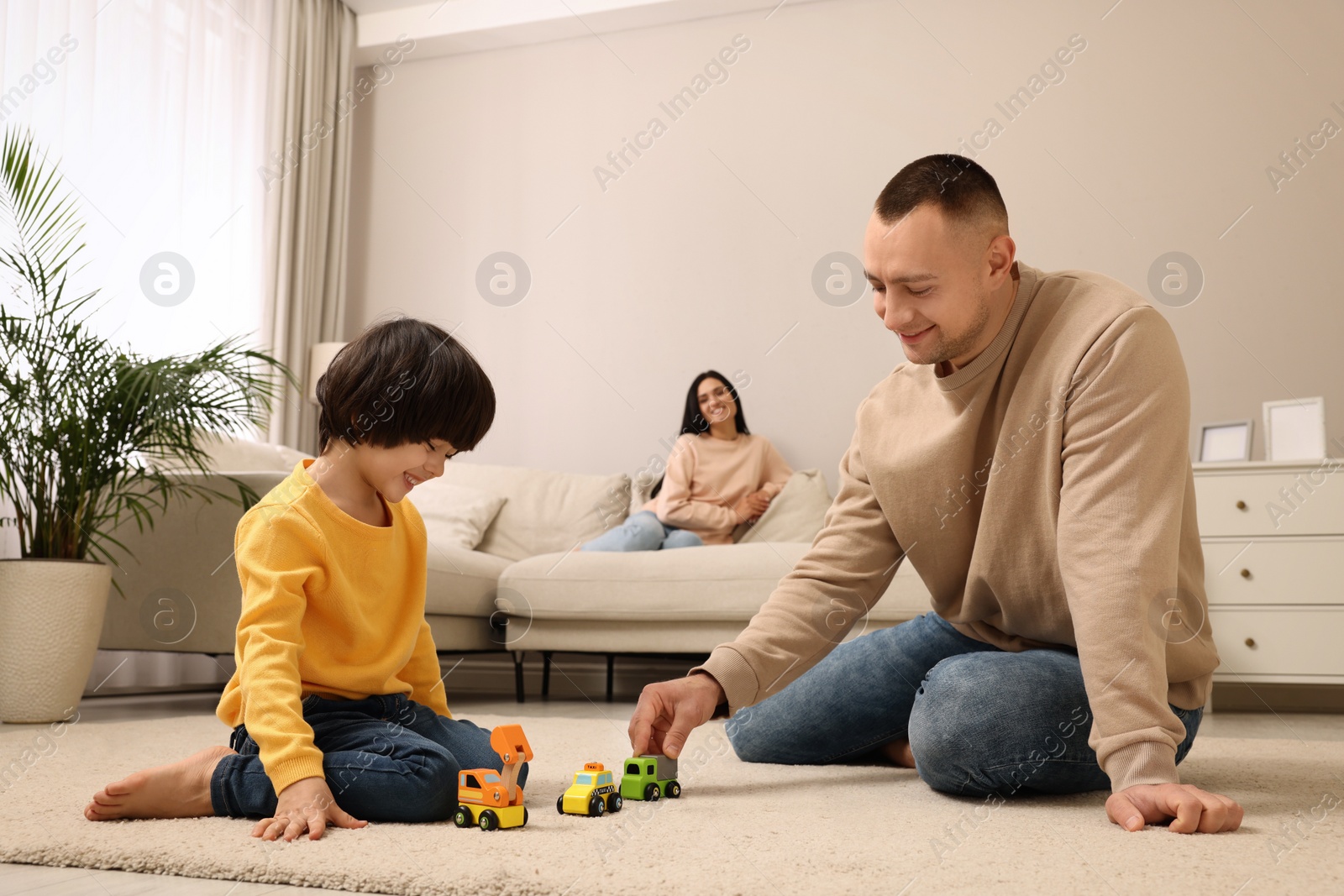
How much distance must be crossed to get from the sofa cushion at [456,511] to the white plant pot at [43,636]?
1.26 metres

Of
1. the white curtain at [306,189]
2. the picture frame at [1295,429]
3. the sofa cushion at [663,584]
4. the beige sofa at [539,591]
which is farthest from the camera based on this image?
the white curtain at [306,189]

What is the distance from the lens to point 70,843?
3.48 ft

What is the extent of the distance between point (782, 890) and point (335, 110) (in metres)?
4.29

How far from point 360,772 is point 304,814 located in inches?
3.9

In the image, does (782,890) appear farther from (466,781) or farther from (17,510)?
(17,510)

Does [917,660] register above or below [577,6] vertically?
below

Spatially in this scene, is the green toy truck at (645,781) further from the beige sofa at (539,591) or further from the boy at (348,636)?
the beige sofa at (539,591)

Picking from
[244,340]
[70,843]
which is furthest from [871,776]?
[244,340]

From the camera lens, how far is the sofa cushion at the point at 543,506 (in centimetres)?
365

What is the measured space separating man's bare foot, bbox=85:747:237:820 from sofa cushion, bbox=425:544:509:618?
150 centimetres

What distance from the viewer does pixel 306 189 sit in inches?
167

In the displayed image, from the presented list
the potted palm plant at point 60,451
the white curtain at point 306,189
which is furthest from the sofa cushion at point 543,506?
the potted palm plant at point 60,451

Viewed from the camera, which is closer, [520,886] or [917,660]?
[520,886]

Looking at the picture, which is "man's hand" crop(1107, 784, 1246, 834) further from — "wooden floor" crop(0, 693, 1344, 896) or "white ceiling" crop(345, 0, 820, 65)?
"white ceiling" crop(345, 0, 820, 65)
